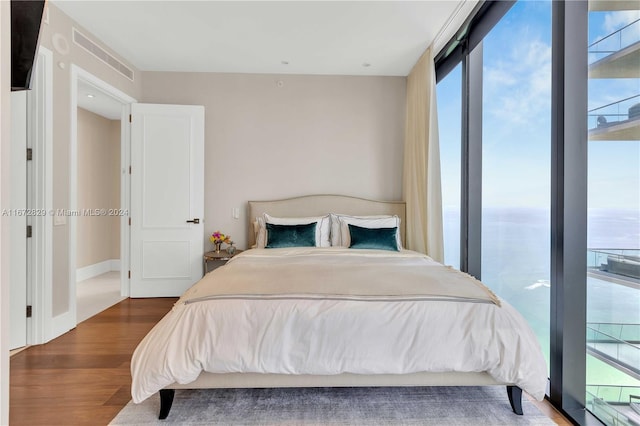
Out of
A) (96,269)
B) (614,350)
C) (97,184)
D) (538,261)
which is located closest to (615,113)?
(538,261)

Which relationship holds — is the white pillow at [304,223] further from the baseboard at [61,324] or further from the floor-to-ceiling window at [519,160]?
the baseboard at [61,324]

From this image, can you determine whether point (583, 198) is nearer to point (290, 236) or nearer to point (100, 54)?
point (290, 236)

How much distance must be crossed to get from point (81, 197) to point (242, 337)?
15.5 feet

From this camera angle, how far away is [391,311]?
181 centimetres

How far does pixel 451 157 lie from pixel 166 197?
323 centimetres

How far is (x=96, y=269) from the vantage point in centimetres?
544

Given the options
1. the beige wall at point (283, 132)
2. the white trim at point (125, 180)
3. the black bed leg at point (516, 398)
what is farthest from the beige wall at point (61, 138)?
the black bed leg at point (516, 398)

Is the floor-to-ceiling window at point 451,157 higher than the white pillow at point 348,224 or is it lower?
higher

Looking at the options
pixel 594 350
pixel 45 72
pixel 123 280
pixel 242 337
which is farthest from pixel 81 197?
pixel 594 350

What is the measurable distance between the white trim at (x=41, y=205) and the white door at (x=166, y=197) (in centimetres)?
114

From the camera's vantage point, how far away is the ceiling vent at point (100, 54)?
316 centimetres

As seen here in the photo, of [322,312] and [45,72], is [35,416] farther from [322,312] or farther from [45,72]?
[45,72]

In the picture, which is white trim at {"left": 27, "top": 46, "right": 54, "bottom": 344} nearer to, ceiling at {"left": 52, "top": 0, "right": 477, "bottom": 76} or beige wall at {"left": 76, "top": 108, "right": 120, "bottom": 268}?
ceiling at {"left": 52, "top": 0, "right": 477, "bottom": 76}

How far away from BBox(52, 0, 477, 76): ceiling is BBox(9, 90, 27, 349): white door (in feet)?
3.37
